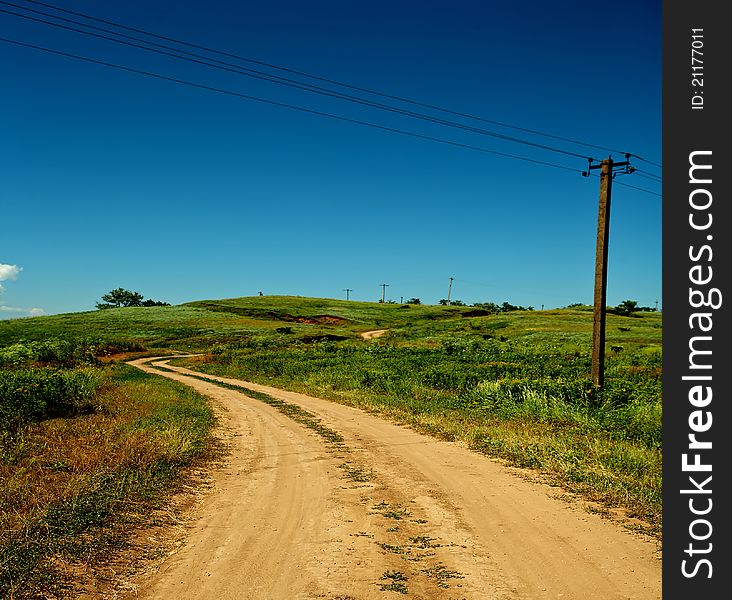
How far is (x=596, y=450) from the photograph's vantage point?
12188 mm

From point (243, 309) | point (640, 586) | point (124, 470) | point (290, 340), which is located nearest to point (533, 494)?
point (640, 586)

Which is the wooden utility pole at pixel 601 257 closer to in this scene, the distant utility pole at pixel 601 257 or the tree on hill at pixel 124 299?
the distant utility pole at pixel 601 257

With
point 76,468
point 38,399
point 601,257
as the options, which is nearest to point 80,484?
point 76,468

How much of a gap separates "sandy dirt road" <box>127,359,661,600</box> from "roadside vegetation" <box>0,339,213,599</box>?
93 cm

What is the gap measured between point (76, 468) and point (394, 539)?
6.33 metres

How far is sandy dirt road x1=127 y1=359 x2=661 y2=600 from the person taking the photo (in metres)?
5.95

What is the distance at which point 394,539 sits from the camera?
24.1ft

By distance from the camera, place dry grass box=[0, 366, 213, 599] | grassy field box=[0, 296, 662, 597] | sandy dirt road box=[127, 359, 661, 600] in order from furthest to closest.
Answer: grassy field box=[0, 296, 662, 597], dry grass box=[0, 366, 213, 599], sandy dirt road box=[127, 359, 661, 600]

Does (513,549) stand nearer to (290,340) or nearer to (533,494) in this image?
(533,494)

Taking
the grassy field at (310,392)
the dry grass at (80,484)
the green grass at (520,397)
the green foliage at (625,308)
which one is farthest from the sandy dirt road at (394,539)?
the green foliage at (625,308)

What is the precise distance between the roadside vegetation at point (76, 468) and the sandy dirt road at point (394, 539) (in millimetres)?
927

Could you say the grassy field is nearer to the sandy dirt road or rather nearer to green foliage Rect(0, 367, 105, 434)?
green foliage Rect(0, 367, 105, 434)

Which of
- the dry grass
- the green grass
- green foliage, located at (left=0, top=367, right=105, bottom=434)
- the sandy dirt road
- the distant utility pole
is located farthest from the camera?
the distant utility pole

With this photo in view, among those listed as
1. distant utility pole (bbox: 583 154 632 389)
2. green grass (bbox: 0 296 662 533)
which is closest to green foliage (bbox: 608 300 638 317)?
green grass (bbox: 0 296 662 533)
